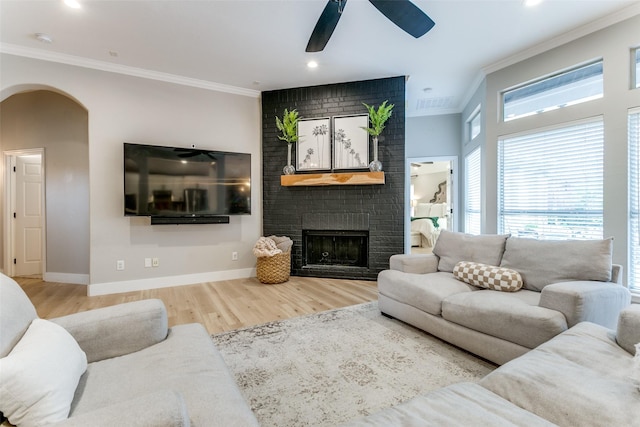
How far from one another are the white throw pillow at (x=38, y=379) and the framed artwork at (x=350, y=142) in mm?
3668

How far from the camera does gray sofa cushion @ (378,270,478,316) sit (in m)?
2.25

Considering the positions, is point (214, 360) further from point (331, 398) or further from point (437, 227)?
point (437, 227)

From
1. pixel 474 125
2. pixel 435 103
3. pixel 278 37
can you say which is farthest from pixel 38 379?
pixel 435 103

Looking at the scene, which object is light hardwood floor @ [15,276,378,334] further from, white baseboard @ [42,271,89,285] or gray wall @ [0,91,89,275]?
gray wall @ [0,91,89,275]

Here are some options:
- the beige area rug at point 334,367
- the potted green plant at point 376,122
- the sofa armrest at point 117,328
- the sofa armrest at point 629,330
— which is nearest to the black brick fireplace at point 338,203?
the potted green plant at point 376,122

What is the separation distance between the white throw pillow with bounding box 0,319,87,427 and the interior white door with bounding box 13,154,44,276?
500cm

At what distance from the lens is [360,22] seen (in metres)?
2.87

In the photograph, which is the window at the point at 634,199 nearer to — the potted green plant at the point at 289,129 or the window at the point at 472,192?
the window at the point at 472,192

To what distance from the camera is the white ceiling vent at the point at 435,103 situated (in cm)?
506

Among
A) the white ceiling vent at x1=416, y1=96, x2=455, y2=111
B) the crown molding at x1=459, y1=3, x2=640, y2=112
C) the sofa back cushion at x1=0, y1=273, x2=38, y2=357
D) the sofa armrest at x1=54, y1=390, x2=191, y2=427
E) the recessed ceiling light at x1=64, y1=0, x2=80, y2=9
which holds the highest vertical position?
the white ceiling vent at x1=416, y1=96, x2=455, y2=111

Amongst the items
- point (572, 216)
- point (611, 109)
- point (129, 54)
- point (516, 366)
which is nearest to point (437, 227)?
point (572, 216)

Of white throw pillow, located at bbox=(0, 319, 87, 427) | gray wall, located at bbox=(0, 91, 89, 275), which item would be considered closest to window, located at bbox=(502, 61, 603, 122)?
white throw pillow, located at bbox=(0, 319, 87, 427)

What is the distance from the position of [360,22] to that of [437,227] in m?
5.66

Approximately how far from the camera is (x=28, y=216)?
15.1ft
